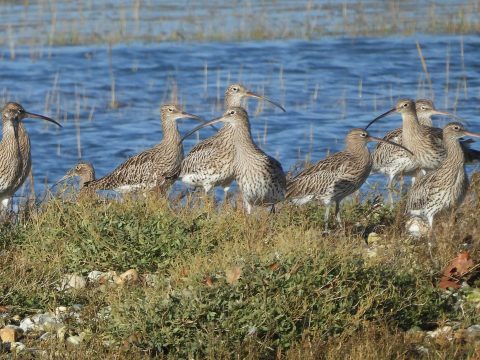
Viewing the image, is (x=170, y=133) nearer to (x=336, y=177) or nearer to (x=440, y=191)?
(x=336, y=177)

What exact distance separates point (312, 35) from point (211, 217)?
20.4m

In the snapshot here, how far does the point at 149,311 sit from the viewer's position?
272 inches

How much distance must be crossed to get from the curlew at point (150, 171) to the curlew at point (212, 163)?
216 millimetres

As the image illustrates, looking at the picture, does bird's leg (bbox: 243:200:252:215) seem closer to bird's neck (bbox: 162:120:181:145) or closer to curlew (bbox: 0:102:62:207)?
curlew (bbox: 0:102:62:207)

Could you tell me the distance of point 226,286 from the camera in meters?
7.07

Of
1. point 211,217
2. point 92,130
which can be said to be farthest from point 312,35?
point 211,217

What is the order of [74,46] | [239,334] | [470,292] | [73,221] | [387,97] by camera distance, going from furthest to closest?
[74,46], [387,97], [73,221], [470,292], [239,334]

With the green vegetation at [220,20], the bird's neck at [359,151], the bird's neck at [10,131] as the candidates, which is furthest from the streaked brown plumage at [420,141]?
the green vegetation at [220,20]

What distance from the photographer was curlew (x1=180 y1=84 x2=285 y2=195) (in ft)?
41.6

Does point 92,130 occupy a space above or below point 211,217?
below

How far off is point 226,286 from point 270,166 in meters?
4.24

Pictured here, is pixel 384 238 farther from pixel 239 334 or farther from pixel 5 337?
pixel 5 337

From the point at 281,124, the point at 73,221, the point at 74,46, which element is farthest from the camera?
the point at 74,46

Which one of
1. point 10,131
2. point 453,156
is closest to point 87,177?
point 10,131
